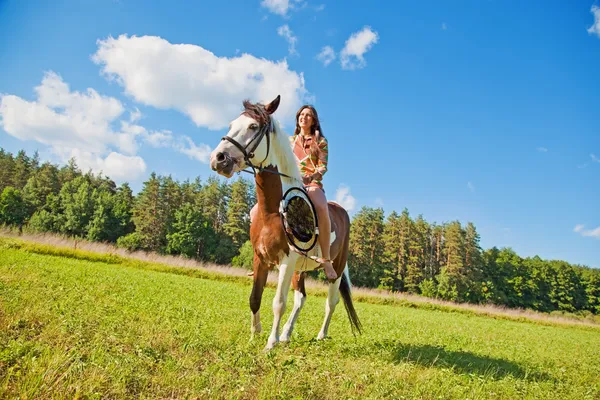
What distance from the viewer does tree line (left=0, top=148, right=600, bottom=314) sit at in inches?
2188

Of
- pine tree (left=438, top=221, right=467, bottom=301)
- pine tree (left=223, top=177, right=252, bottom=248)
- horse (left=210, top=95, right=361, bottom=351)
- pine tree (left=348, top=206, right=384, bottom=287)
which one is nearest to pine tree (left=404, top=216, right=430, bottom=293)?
pine tree (left=438, top=221, right=467, bottom=301)

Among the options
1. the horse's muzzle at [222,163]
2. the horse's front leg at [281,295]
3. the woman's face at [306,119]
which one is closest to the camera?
the horse's muzzle at [222,163]

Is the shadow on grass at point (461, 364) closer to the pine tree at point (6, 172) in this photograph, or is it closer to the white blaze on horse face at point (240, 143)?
the white blaze on horse face at point (240, 143)

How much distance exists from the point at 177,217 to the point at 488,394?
56.7 metres

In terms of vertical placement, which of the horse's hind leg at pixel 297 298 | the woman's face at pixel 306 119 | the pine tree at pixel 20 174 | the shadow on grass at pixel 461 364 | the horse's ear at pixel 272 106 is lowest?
the shadow on grass at pixel 461 364

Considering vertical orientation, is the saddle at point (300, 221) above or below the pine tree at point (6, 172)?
below

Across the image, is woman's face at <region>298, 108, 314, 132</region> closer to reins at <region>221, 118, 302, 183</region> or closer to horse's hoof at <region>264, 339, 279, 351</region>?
reins at <region>221, 118, 302, 183</region>

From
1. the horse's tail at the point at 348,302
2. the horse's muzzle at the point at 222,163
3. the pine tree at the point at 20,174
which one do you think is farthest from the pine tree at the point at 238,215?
the horse's muzzle at the point at 222,163

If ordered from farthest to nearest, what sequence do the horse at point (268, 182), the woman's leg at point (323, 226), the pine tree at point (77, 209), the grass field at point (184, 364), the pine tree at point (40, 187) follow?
the pine tree at point (40, 187) < the pine tree at point (77, 209) < the woman's leg at point (323, 226) < the horse at point (268, 182) < the grass field at point (184, 364)

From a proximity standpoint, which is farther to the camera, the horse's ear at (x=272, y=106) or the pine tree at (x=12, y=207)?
the pine tree at (x=12, y=207)

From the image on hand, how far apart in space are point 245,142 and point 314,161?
5.20 feet

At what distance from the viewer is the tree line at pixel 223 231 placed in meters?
55.6

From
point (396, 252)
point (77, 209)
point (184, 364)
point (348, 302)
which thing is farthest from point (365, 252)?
point (184, 364)

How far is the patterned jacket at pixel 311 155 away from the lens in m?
5.21
